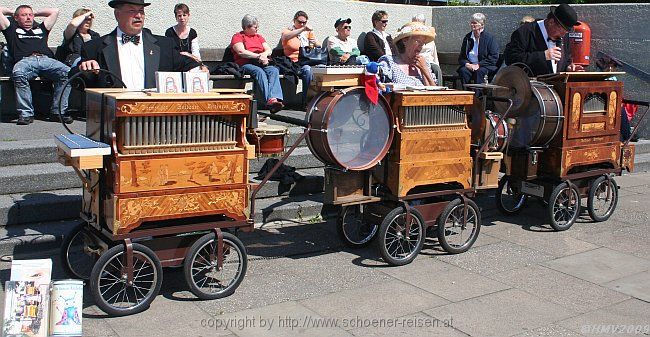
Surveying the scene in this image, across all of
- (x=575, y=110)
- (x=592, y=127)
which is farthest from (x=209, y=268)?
(x=592, y=127)

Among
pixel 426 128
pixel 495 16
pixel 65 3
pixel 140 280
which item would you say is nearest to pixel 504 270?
pixel 426 128

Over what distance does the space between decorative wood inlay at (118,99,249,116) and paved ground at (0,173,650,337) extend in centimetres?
126

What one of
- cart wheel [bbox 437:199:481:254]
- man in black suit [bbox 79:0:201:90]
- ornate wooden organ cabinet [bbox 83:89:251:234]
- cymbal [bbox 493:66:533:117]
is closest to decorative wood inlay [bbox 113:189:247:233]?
ornate wooden organ cabinet [bbox 83:89:251:234]

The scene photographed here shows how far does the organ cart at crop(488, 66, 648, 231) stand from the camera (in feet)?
22.1

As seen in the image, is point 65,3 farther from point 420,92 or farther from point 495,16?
point 495,16

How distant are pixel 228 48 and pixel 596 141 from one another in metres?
4.79

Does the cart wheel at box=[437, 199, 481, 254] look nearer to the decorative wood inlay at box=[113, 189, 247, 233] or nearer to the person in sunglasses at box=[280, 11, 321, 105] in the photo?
the decorative wood inlay at box=[113, 189, 247, 233]

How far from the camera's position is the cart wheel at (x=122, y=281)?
15.0 ft

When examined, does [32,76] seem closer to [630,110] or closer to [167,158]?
[167,158]

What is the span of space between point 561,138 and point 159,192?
3.84m

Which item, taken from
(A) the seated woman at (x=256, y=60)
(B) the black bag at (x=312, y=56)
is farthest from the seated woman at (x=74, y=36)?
(B) the black bag at (x=312, y=56)

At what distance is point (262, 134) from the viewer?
5.79 metres

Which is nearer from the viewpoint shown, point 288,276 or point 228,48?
point 288,276

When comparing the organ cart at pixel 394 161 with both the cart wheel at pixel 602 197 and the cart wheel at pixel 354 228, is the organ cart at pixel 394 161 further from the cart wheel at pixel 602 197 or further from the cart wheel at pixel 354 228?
the cart wheel at pixel 602 197
